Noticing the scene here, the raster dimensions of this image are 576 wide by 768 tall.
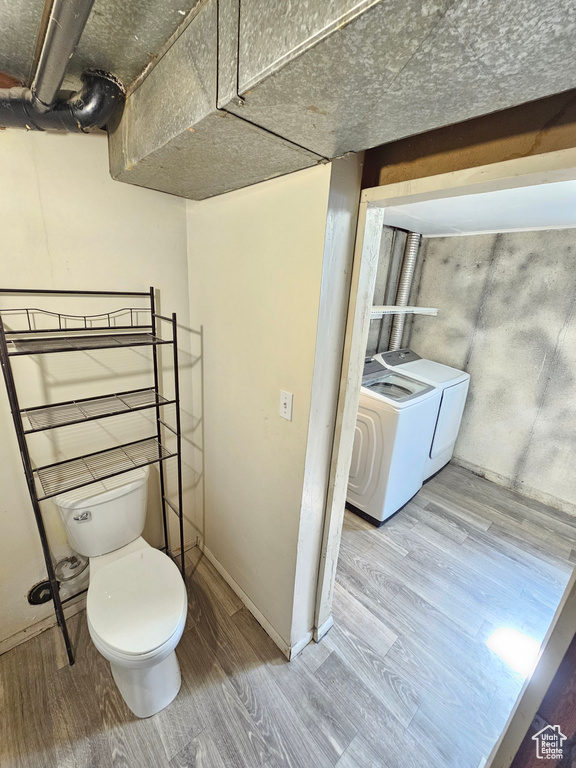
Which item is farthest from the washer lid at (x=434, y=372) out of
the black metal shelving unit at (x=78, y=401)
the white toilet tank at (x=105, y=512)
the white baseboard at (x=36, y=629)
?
the white baseboard at (x=36, y=629)

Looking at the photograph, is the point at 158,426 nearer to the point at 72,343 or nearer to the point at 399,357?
the point at 72,343

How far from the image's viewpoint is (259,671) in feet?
4.69

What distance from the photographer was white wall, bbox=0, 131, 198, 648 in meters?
1.16

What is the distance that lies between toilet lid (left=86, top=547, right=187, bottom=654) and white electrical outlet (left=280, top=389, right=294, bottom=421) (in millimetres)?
828

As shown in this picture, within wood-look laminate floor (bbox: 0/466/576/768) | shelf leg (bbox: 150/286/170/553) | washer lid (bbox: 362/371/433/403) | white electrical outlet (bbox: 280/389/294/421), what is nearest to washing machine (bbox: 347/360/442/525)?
washer lid (bbox: 362/371/433/403)

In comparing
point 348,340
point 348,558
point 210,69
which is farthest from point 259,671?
point 210,69

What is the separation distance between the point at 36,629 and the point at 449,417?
303 cm

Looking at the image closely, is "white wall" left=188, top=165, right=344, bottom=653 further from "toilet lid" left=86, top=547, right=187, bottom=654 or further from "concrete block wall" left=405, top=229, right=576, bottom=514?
"concrete block wall" left=405, top=229, right=576, bottom=514

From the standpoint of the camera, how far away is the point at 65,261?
1282 mm

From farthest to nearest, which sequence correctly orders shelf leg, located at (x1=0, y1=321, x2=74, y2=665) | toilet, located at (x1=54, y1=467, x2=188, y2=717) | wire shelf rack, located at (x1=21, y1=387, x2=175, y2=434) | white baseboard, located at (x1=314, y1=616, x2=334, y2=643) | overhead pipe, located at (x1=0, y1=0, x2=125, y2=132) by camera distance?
white baseboard, located at (x1=314, y1=616, x2=334, y2=643)
wire shelf rack, located at (x1=21, y1=387, x2=175, y2=434)
toilet, located at (x1=54, y1=467, x2=188, y2=717)
shelf leg, located at (x1=0, y1=321, x2=74, y2=665)
overhead pipe, located at (x1=0, y1=0, x2=125, y2=132)

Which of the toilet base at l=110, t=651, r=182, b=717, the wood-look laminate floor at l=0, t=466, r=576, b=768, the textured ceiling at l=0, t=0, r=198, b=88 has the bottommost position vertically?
the wood-look laminate floor at l=0, t=466, r=576, b=768

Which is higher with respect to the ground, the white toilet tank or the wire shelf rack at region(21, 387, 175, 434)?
the wire shelf rack at region(21, 387, 175, 434)

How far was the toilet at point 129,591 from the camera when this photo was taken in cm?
113

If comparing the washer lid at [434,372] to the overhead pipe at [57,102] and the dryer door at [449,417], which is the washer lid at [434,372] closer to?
the dryer door at [449,417]
